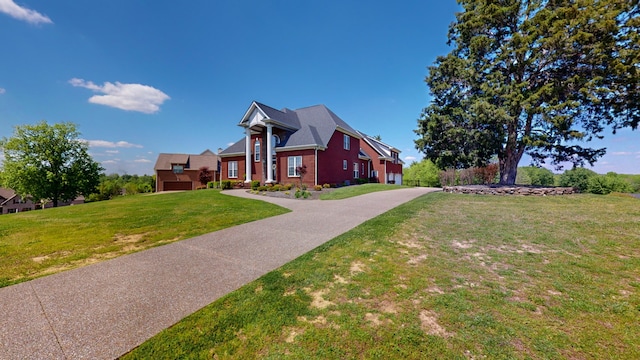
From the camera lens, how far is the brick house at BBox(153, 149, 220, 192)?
117ft

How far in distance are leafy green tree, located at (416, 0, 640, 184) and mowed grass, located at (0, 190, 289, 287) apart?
47.2 ft

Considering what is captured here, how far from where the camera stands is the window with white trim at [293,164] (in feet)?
68.9

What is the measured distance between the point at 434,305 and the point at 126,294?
4.63 metres

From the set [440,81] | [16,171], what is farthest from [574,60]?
[16,171]

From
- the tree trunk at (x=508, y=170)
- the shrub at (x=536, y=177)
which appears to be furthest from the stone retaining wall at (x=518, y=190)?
the shrub at (x=536, y=177)

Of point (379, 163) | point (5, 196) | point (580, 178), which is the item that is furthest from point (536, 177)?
point (5, 196)

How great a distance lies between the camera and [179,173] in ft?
120

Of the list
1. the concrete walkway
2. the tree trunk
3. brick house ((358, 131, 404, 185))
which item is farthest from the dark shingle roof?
the tree trunk

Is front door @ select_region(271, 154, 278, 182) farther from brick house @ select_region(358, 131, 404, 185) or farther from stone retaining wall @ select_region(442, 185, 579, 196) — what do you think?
stone retaining wall @ select_region(442, 185, 579, 196)

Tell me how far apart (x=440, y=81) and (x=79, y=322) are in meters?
21.9

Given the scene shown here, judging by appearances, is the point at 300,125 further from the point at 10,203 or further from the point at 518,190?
the point at 10,203

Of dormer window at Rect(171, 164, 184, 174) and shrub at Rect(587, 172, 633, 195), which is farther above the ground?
dormer window at Rect(171, 164, 184, 174)

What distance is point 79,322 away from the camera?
281 cm

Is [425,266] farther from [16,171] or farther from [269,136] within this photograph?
[16,171]
